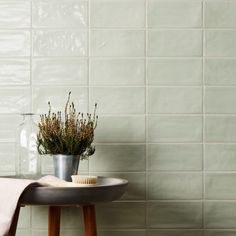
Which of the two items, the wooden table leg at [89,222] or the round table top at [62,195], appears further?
the wooden table leg at [89,222]

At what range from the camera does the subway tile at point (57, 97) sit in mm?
1767

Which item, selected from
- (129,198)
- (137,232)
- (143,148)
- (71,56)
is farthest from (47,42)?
(137,232)

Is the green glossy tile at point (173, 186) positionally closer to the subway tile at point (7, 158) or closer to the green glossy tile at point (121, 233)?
the green glossy tile at point (121, 233)

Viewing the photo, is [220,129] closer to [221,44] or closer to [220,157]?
[220,157]

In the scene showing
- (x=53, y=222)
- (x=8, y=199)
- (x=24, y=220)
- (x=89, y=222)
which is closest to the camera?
(x=8, y=199)

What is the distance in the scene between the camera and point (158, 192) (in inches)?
69.7

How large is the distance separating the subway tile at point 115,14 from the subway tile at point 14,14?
23cm

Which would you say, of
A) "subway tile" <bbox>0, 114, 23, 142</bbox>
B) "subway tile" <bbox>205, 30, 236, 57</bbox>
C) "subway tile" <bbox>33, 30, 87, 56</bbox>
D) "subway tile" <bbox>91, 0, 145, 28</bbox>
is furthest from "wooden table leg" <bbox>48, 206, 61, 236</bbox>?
"subway tile" <bbox>205, 30, 236, 57</bbox>

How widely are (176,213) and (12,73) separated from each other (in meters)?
0.75

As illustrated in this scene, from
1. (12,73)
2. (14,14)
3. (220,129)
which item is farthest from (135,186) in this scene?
(14,14)

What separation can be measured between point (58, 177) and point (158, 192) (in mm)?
400

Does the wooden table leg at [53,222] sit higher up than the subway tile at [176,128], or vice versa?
the subway tile at [176,128]

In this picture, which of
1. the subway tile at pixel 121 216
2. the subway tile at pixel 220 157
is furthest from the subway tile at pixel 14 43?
the subway tile at pixel 220 157

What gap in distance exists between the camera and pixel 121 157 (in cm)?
177
